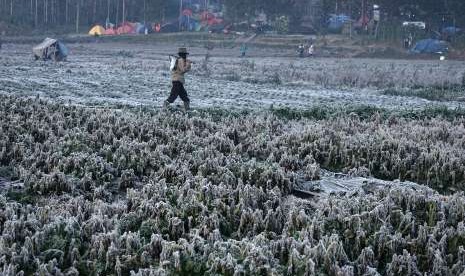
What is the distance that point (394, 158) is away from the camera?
10039mm

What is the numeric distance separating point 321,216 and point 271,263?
4.74 feet

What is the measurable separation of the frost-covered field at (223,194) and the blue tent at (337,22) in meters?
64.4

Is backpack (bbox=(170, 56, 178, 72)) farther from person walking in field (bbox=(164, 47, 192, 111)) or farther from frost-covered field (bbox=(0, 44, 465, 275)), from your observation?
frost-covered field (bbox=(0, 44, 465, 275))

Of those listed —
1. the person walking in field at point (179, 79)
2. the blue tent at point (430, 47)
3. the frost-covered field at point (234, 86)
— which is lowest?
the frost-covered field at point (234, 86)

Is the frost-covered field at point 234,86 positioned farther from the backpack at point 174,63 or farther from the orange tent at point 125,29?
the orange tent at point 125,29

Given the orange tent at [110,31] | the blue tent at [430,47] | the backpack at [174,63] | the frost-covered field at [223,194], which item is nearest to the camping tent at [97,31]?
the orange tent at [110,31]

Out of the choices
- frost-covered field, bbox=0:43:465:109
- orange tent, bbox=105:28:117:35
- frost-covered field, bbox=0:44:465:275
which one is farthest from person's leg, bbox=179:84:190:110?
orange tent, bbox=105:28:117:35

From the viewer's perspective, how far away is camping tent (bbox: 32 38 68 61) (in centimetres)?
4038

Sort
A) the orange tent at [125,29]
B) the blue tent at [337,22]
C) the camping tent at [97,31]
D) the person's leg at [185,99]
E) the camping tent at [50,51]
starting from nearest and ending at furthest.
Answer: the person's leg at [185,99] < the camping tent at [50,51] < the blue tent at [337,22] < the camping tent at [97,31] < the orange tent at [125,29]

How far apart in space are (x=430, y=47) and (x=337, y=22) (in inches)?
808

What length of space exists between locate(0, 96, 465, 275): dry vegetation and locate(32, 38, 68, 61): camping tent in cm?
2973

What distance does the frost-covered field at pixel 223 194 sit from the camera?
19.1 ft

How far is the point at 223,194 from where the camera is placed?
770cm

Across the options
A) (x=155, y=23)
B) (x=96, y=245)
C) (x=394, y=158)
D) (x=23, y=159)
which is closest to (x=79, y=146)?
(x=23, y=159)
